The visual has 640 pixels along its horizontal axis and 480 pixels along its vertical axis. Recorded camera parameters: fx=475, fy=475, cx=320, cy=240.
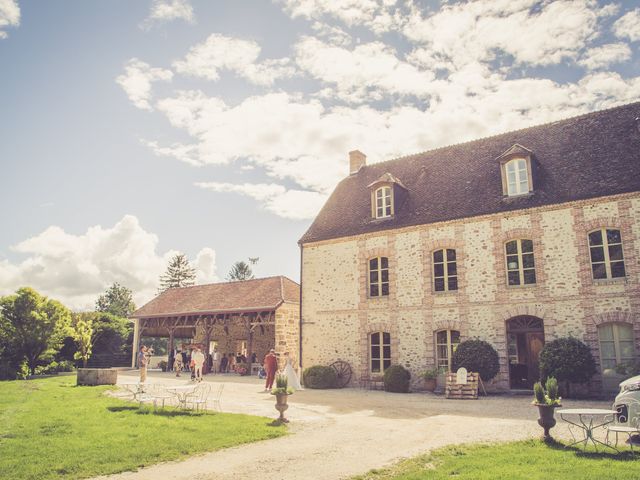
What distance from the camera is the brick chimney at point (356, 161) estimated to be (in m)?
22.7

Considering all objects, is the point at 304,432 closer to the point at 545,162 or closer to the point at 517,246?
the point at 517,246

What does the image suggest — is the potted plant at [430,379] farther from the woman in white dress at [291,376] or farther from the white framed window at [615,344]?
the white framed window at [615,344]

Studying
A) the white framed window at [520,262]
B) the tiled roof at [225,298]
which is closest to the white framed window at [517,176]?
the white framed window at [520,262]

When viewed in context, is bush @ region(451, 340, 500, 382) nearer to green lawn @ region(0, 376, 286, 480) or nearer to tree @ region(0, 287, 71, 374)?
green lawn @ region(0, 376, 286, 480)

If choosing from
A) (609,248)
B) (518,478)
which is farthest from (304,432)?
(609,248)

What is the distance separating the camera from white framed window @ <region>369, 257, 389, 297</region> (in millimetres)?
18281

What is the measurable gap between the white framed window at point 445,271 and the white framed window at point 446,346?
1535mm

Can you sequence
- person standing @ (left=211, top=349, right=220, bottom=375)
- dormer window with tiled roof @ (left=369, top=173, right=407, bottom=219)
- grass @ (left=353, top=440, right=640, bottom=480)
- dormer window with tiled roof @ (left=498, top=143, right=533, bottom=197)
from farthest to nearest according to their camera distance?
1. person standing @ (left=211, top=349, right=220, bottom=375)
2. dormer window with tiled roof @ (left=369, top=173, right=407, bottom=219)
3. dormer window with tiled roof @ (left=498, top=143, right=533, bottom=197)
4. grass @ (left=353, top=440, right=640, bottom=480)

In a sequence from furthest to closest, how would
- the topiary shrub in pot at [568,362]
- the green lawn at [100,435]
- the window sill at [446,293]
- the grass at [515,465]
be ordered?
the window sill at [446,293] < the topiary shrub in pot at [568,362] < the green lawn at [100,435] < the grass at [515,465]

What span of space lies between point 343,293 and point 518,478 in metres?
13.5

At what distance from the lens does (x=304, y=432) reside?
9047 millimetres

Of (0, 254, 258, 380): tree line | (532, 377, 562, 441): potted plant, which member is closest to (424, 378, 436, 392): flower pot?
(532, 377, 562, 441): potted plant

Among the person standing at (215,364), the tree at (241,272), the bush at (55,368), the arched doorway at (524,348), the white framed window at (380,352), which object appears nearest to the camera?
the arched doorway at (524,348)

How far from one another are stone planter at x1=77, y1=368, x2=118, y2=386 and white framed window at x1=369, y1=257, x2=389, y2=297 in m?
9.87
